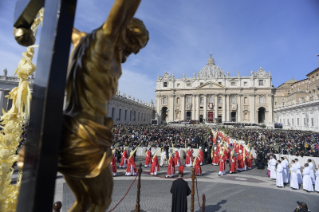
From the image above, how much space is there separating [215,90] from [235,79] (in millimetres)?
8392

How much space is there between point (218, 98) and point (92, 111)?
65.4 meters

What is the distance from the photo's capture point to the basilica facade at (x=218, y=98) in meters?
60.2

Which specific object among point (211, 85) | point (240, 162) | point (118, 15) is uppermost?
point (211, 85)

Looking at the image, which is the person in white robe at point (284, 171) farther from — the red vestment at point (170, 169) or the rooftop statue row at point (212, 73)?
the rooftop statue row at point (212, 73)

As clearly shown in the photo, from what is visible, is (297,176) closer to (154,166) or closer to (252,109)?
(154,166)

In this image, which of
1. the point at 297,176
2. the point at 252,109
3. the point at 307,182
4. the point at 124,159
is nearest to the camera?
the point at 307,182

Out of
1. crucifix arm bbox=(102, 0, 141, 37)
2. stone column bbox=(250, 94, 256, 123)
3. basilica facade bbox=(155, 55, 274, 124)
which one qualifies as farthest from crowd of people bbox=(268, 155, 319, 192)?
stone column bbox=(250, 94, 256, 123)

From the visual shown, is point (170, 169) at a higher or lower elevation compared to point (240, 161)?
lower

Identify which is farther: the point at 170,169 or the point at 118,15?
the point at 170,169

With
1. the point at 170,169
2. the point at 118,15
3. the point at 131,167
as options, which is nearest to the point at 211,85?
the point at 170,169

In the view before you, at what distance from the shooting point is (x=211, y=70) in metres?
80.9

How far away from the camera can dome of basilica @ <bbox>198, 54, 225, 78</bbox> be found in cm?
7888

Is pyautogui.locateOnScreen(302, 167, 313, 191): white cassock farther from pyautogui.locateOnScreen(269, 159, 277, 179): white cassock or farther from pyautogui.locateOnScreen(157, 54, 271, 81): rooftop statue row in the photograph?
pyautogui.locateOnScreen(157, 54, 271, 81): rooftop statue row

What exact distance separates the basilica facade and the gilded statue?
58175 mm
